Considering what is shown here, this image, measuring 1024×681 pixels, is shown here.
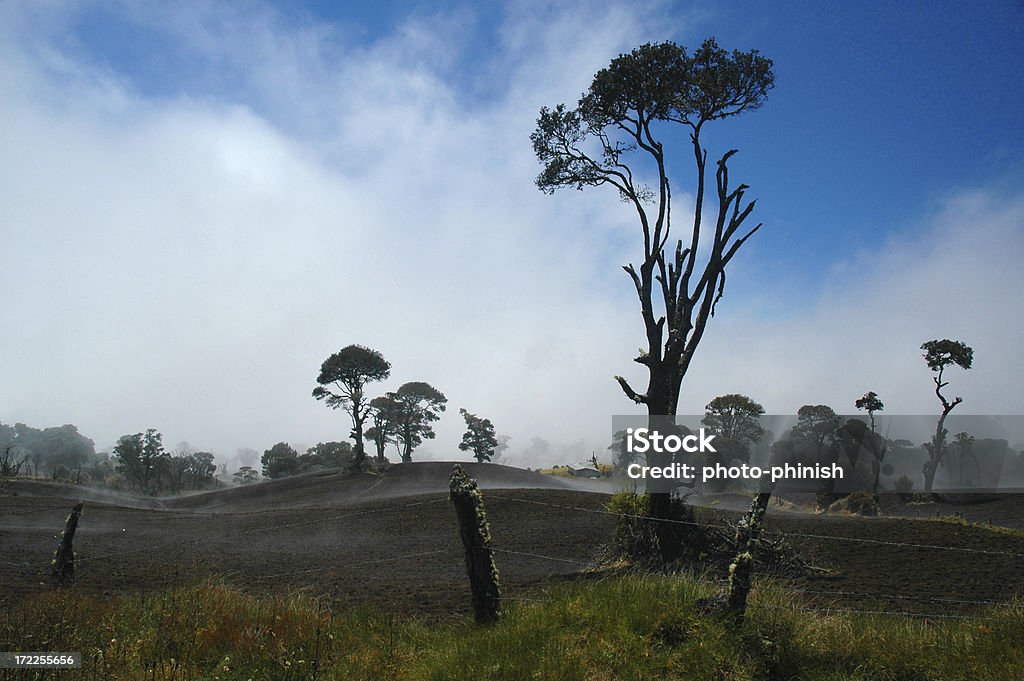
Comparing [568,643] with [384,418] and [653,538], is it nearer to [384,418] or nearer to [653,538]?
[653,538]

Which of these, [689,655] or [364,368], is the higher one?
[364,368]

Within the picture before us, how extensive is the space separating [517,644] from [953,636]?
3.40 m

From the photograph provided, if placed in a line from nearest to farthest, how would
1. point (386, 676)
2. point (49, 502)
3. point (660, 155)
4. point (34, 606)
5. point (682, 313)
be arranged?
point (386, 676), point (34, 606), point (682, 313), point (660, 155), point (49, 502)

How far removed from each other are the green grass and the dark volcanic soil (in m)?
0.77

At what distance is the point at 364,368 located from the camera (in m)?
44.7

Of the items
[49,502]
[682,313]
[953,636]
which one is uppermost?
[682,313]

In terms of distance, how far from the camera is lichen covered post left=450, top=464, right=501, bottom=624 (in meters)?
6.08

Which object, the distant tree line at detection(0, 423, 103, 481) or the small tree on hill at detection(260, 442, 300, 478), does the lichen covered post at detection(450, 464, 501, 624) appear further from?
the distant tree line at detection(0, 423, 103, 481)

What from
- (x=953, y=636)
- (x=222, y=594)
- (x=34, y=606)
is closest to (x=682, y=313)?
A: (x=953, y=636)

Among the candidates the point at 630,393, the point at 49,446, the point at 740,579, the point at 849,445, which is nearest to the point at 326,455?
the point at 49,446

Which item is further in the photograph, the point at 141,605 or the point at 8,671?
the point at 141,605

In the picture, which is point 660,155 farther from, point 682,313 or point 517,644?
point 517,644

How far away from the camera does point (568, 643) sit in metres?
5.05

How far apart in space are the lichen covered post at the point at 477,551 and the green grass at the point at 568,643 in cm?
18
